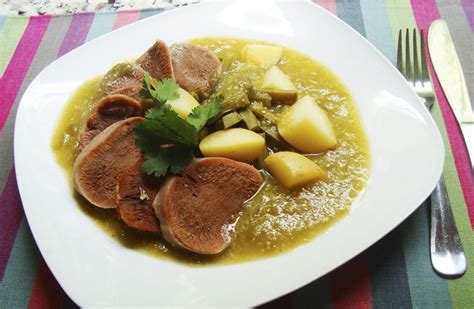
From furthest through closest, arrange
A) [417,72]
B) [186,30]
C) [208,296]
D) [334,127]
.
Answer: [186,30] < [417,72] < [334,127] < [208,296]

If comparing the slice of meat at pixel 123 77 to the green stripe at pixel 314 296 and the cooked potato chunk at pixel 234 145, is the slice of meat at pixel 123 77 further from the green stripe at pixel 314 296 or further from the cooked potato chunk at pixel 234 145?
the green stripe at pixel 314 296

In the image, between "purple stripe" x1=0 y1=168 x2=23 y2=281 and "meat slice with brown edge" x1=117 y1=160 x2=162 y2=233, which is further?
"purple stripe" x1=0 y1=168 x2=23 y2=281

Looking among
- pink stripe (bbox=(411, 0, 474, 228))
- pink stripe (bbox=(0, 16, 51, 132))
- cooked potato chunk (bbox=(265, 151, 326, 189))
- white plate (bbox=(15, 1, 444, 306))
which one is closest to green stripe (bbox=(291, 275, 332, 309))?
white plate (bbox=(15, 1, 444, 306))

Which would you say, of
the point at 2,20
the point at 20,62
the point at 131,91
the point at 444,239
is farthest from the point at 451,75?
the point at 2,20

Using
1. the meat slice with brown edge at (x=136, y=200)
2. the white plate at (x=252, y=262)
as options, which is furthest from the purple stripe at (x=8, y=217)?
the meat slice with brown edge at (x=136, y=200)

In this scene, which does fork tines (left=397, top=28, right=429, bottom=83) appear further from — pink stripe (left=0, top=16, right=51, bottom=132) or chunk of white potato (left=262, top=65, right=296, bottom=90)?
pink stripe (left=0, top=16, right=51, bottom=132)

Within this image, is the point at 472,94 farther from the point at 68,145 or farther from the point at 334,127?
the point at 68,145

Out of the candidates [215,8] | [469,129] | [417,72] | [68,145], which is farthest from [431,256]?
[215,8]
